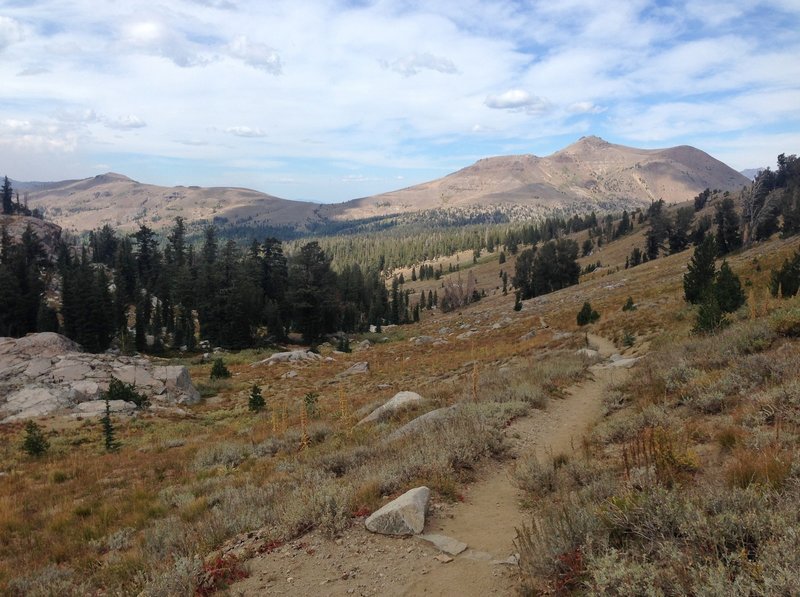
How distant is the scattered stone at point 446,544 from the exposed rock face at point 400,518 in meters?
0.22

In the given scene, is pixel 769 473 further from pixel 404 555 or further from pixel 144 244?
pixel 144 244

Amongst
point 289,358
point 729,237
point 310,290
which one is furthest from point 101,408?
point 729,237

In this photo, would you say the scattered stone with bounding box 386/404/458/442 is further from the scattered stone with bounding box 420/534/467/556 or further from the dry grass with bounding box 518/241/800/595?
the scattered stone with bounding box 420/534/467/556

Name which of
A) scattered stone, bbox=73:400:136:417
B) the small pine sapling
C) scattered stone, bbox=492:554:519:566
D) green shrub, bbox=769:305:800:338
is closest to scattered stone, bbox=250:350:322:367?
scattered stone, bbox=73:400:136:417

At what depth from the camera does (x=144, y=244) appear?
102 metres

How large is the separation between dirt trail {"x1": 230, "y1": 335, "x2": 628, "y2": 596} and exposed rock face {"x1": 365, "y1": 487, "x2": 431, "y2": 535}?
14 centimetres

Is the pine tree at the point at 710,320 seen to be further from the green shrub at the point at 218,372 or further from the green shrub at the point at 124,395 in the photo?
the green shrub at the point at 218,372

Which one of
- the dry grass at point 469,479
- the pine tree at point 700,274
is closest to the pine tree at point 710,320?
the dry grass at point 469,479

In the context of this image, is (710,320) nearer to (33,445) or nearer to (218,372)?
(33,445)

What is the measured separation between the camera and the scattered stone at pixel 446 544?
5996mm

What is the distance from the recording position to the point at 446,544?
20.3 feet

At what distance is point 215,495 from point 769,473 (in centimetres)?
1008

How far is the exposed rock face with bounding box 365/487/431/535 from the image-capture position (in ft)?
21.5

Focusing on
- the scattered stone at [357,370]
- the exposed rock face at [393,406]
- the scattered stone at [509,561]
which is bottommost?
the scattered stone at [357,370]
